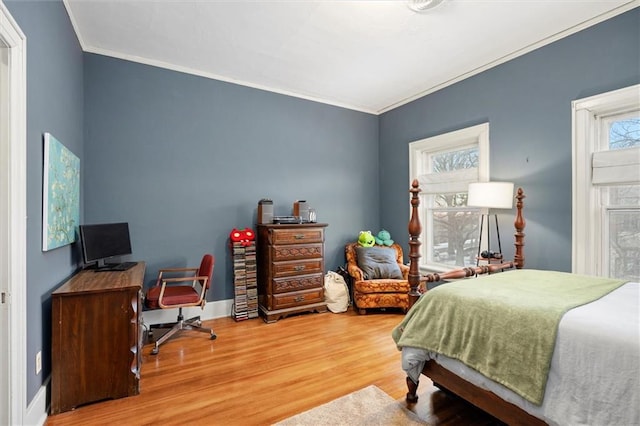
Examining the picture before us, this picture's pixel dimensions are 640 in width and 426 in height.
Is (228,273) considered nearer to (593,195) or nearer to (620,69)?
(593,195)

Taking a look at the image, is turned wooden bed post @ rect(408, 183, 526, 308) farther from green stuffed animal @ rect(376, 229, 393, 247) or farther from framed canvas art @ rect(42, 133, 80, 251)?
framed canvas art @ rect(42, 133, 80, 251)

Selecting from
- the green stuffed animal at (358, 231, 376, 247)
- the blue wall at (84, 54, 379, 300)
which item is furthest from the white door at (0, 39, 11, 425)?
the green stuffed animal at (358, 231, 376, 247)

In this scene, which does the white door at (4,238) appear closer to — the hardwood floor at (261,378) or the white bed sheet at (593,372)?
the hardwood floor at (261,378)

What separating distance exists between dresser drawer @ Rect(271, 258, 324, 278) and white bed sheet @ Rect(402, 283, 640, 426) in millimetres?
2553

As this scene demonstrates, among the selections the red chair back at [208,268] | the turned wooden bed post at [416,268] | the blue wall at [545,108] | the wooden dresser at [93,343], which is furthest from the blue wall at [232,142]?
the turned wooden bed post at [416,268]

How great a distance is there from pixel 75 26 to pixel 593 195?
488cm

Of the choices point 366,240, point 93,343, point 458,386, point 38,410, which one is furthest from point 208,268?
point 458,386

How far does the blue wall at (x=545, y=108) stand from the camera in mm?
2557

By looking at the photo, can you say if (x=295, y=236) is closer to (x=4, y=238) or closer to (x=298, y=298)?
(x=298, y=298)

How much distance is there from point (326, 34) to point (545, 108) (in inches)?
89.1

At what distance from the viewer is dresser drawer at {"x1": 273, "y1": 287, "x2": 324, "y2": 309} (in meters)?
3.60

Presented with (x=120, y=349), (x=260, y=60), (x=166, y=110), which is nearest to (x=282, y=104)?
(x=260, y=60)

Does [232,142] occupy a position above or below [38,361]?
above

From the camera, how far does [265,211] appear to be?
3.79m
